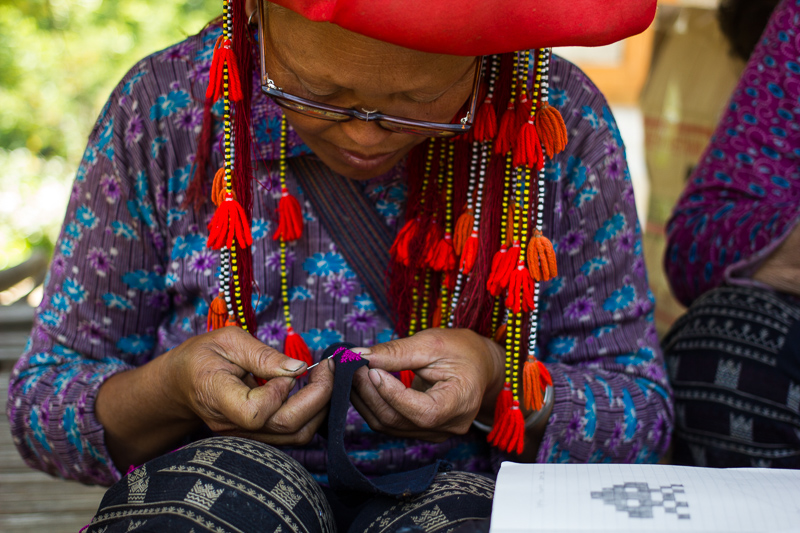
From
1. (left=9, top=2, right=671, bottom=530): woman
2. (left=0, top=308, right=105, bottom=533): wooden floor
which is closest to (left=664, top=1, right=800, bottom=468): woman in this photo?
(left=9, top=2, right=671, bottom=530): woman

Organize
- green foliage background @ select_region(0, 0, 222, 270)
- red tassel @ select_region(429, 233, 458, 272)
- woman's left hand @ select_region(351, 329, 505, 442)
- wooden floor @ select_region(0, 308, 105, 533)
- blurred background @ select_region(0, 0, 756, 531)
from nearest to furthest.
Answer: woman's left hand @ select_region(351, 329, 505, 442) < red tassel @ select_region(429, 233, 458, 272) < wooden floor @ select_region(0, 308, 105, 533) < blurred background @ select_region(0, 0, 756, 531) < green foliage background @ select_region(0, 0, 222, 270)

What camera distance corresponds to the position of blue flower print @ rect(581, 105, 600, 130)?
4.43 ft

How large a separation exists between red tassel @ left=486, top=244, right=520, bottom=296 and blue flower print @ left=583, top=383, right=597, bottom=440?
0.28 metres

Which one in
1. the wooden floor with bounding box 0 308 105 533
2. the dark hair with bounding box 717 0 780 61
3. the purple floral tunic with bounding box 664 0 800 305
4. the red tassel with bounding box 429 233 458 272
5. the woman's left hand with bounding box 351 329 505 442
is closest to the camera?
the woman's left hand with bounding box 351 329 505 442

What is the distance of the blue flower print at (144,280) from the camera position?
1364 millimetres

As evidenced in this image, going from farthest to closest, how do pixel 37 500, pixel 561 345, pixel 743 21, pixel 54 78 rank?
pixel 54 78 < pixel 743 21 < pixel 37 500 < pixel 561 345

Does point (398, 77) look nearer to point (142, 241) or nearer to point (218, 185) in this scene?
point (218, 185)

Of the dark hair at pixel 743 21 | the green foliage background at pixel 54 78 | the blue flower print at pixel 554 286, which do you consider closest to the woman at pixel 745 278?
the blue flower print at pixel 554 286

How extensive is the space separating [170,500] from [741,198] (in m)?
1.39

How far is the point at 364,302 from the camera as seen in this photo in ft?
4.41

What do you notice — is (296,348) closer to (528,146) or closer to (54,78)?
(528,146)

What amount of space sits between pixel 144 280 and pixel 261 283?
0.23m

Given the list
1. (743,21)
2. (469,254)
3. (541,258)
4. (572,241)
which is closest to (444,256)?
(469,254)

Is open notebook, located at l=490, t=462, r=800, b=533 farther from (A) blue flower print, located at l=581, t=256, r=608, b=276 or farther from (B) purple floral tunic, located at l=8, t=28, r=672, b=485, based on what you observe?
(A) blue flower print, located at l=581, t=256, r=608, b=276
